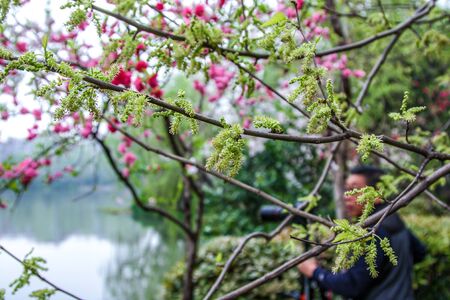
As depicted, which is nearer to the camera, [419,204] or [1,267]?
[1,267]

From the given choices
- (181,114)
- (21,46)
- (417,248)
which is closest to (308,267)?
(417,248)

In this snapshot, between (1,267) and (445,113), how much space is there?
8.53 m

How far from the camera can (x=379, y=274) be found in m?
1.89

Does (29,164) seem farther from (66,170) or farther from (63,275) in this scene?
(63,275)

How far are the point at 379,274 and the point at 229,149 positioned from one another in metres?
1.43

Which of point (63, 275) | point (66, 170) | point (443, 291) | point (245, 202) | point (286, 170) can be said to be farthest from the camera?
point (63, 275)

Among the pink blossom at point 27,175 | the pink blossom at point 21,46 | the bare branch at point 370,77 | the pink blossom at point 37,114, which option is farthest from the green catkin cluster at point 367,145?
the pink blossom at point 37,114

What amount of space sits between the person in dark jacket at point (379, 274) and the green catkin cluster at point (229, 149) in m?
1.16

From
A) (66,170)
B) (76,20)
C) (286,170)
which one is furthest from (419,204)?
(76,20)

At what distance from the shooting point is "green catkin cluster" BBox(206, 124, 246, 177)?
771mm

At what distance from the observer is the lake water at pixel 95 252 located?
741 cm

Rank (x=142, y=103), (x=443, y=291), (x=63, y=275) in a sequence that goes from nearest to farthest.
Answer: (x=142, y=103), (x=443, y=291), (x=63, y=275)

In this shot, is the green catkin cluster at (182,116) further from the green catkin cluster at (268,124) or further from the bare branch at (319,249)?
the bare branch at (319,249)

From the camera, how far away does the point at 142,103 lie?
2.38 ft
